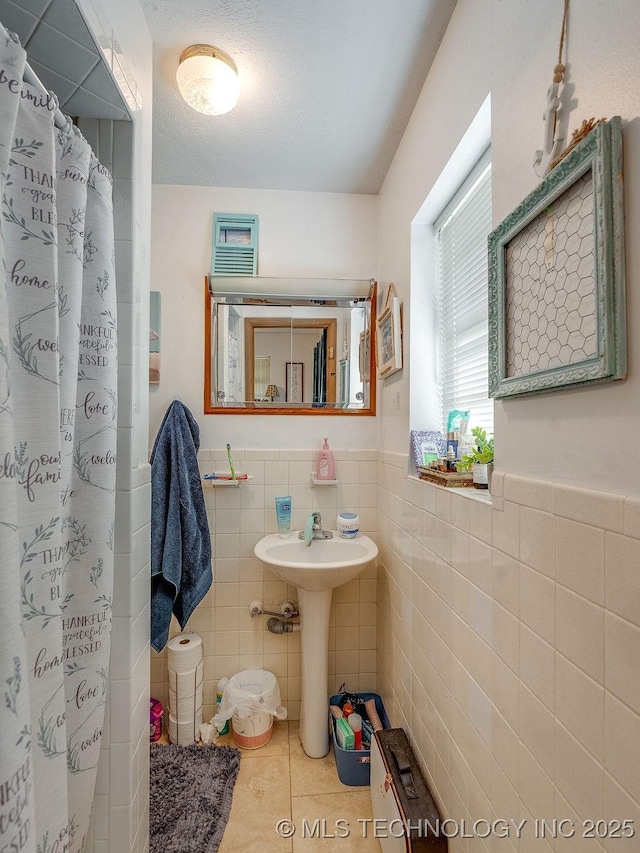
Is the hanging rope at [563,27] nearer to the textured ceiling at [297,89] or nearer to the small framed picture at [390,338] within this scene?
the textured ceiling at [297,89]

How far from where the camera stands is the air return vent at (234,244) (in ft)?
6.31

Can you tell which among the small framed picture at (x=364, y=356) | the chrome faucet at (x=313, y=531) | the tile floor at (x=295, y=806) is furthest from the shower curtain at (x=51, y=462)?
the small framed picture at (x=364, y=356)

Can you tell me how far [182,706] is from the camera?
172cm

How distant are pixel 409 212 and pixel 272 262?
723 millimetres

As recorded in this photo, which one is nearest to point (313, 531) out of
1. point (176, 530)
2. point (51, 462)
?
point (176, 530)

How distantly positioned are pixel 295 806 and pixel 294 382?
1678 mm

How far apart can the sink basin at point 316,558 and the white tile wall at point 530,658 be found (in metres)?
0.33

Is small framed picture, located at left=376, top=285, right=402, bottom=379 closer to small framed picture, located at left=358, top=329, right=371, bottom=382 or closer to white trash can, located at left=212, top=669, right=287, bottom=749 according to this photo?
small framed picture, located at left=358, top=329, right=371, bottom=382

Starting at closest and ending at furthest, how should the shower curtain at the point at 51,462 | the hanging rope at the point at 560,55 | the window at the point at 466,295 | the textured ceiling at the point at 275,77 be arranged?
the shower curtain at the point at 51,462, the hanging rope at the point at 560,55, the textured ceiling at the point at 275,77, the window at the point at 466,295

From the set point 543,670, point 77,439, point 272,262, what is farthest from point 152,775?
point 272,262

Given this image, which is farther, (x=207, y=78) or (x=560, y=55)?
(x=207, y=78)

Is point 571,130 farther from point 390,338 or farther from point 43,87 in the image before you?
point 390,338

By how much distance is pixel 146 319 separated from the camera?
3.76 feet

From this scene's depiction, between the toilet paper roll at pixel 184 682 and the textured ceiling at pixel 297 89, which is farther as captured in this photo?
the toilet paper roll at pixel 184 682
